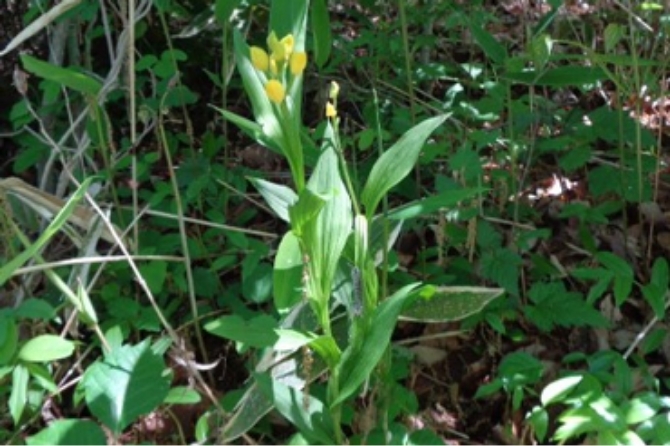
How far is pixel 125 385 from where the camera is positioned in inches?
57.5

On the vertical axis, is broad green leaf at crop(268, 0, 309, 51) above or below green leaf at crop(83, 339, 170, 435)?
above

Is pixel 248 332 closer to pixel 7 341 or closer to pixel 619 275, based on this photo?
pixel 7 341

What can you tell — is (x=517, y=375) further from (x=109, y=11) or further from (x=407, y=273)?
(x=109, y=11)

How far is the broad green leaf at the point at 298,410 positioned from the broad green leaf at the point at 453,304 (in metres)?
0.23

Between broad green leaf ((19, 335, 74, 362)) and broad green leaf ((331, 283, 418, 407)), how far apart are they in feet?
1.38

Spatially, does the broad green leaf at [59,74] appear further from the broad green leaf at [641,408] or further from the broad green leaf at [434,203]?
the broad green leaf at [641,408]

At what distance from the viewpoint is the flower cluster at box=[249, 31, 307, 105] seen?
1180mm

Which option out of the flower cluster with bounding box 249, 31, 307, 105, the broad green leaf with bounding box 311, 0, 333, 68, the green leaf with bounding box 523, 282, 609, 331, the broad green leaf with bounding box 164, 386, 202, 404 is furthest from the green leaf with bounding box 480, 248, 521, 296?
the flower cluster with bounding box 249, 31, 307, 105

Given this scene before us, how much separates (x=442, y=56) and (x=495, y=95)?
0.79 m

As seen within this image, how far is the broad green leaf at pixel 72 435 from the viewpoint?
1.35m

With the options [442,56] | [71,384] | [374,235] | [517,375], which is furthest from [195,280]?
[442,56]

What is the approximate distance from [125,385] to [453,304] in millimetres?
501

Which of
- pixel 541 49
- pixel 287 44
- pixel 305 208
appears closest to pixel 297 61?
pixel 287 44

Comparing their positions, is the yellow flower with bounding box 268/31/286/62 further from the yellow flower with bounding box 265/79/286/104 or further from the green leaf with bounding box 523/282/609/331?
the green leaf with bounding box 523/282/609/331
